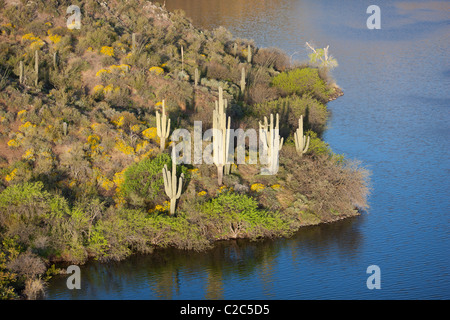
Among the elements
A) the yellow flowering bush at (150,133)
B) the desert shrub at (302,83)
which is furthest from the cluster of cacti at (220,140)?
the desert shrub at (302,83)

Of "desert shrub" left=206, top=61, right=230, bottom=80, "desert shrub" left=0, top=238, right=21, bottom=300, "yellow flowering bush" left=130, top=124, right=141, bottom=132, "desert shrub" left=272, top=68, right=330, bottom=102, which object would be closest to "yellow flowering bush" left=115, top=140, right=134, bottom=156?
"yellow flowering bush" left=130, top=124, right=141, bottom=132

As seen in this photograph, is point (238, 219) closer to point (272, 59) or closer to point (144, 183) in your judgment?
point (144, 183)

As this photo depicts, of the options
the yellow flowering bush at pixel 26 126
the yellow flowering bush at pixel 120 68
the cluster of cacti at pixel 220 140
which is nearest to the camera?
the cluster of cacti at pixel 220 140

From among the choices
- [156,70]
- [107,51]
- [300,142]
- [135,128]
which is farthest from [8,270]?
[107,51]

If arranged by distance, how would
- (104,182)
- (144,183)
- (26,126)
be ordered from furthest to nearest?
(26,126) < (104,182) < (144,183)

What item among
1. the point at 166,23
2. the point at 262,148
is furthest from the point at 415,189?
the point at 166,23

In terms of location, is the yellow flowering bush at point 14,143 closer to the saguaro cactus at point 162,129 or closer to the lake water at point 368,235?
the saguaro cactus at point 162,129
